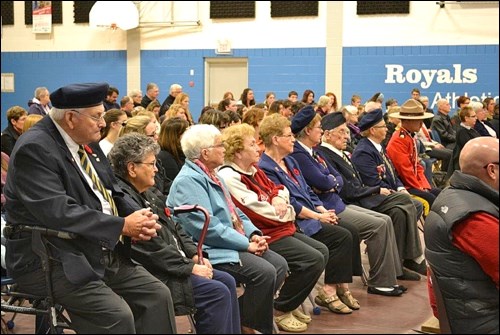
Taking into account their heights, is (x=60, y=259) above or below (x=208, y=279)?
above

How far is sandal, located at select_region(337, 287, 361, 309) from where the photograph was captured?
Result: 4.32 metres

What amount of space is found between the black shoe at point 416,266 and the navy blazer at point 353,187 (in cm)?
51

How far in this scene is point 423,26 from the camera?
12078 millimetres

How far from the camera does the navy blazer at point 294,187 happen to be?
4234 mm

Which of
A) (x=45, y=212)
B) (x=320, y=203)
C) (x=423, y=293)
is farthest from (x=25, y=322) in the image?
(x=423, y=293)

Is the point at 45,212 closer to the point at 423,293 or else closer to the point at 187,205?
the point at 187,205

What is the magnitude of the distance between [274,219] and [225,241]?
0.52 meters

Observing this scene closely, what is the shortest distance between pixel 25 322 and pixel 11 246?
3.18 ft

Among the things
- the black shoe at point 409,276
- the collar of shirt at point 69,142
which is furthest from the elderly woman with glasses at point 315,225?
the collar of shirt at point 69,142

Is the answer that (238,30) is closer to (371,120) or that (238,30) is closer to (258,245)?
(371,120)

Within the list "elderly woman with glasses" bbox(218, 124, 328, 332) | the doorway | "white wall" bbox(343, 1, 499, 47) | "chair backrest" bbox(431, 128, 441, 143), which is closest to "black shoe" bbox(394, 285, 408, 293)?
"elderly woman with glasses" bbox(218, 124, 328, 332)

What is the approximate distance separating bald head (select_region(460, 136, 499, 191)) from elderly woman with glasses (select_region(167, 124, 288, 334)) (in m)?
1.19

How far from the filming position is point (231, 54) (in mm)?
12547

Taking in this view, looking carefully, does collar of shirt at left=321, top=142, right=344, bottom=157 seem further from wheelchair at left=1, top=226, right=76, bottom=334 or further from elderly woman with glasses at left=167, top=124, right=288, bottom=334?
wheelchair at left=1, top=226, right=76, bottom=334
